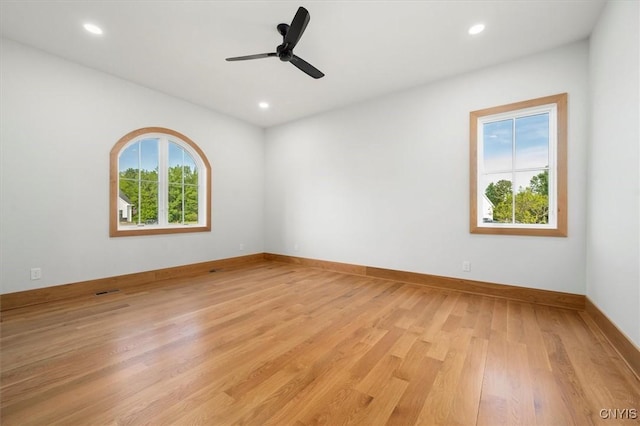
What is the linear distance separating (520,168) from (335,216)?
9.19 feet

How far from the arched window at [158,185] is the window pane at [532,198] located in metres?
4.89

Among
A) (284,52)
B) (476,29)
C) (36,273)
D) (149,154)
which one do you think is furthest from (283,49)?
(36,273)

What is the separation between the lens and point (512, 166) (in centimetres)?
324

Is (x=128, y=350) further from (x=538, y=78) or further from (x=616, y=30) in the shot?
(x=538, y=78)

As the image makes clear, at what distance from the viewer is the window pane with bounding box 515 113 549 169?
3086 millimetres

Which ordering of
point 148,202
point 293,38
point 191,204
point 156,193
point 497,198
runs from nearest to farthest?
point 293,38 < point 497,198 < point 148,202 < point 156,193 < point 191,204

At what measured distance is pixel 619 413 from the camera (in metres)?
1.35

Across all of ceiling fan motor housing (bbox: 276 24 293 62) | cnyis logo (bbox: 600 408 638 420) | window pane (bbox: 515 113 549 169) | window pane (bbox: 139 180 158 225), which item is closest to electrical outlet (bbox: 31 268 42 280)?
window pane (bbox: 139 180 158 225)

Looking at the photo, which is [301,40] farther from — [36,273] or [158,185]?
[36,273]

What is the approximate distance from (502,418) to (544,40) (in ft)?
12.0

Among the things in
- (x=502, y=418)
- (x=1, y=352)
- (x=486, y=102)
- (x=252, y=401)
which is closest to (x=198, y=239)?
(x=1, y=352)

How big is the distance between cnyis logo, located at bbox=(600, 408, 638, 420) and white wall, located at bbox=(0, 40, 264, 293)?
4932mm

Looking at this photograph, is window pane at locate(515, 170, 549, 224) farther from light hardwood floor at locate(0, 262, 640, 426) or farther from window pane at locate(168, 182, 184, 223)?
window pane at locate(168, 182, 184, 223)

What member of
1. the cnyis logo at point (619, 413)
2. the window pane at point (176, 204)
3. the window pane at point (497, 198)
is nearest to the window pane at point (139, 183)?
the window pane at point (176, 204)
